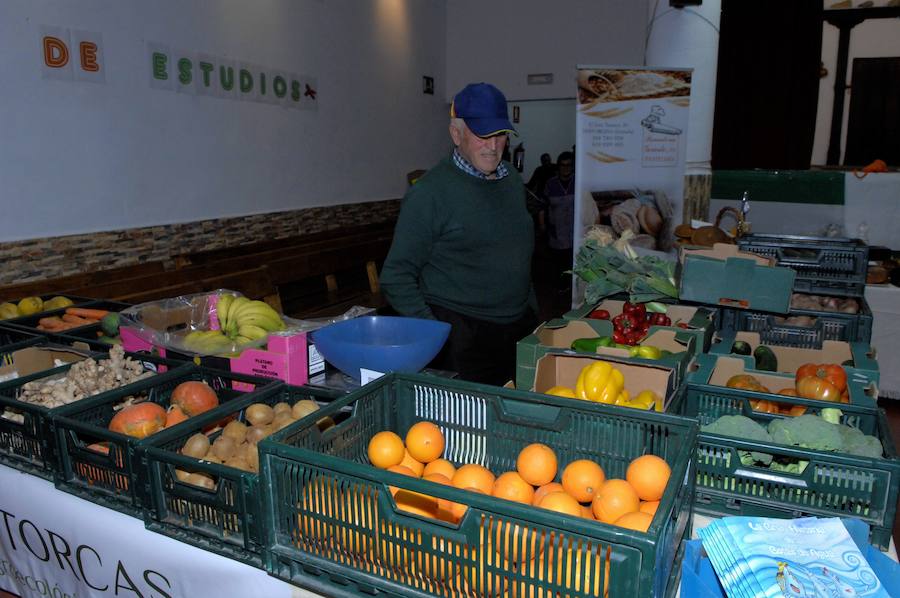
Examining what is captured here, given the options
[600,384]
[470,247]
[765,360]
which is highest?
[470,247]

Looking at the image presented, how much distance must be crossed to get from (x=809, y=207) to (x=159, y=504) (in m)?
5.59

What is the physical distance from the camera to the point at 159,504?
1.41m

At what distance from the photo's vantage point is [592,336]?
97.7 inches

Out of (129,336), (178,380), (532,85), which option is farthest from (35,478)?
(532,85)

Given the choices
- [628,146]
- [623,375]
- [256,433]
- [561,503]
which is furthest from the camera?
[628,146]

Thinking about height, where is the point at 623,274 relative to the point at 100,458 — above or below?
above

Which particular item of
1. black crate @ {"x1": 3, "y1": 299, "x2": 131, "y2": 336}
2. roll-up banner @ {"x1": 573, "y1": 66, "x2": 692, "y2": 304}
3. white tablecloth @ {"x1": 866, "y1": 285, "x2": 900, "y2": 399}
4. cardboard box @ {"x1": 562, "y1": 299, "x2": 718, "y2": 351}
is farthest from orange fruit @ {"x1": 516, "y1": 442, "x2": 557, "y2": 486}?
white tablecloth @ {"x1": 866, "y1": 285, "x2": 900, "y2": 399}

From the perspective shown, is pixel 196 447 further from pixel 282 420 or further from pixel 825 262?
pixel 825 262

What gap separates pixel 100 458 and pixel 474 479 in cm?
85

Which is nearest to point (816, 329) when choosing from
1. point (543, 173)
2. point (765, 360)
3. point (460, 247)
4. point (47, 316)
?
point (765, 360)

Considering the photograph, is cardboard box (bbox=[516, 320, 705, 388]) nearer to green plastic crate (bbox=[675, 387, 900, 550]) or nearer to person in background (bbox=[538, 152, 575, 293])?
green plastic crate (bbox=[675, 387, 900, 550])

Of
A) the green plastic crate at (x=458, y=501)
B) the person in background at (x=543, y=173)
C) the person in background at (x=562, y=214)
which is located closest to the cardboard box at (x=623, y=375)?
the green plastic crate at (x=458, y=501)

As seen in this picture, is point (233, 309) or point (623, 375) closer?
point (623, 375)

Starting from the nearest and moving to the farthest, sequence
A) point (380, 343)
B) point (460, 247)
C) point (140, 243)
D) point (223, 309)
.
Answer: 1. point (380, 343)
2. point (223, 309)
3. point (460, 247)
4. point (140, 243)
